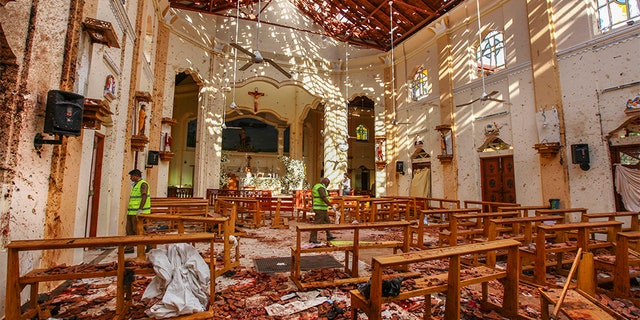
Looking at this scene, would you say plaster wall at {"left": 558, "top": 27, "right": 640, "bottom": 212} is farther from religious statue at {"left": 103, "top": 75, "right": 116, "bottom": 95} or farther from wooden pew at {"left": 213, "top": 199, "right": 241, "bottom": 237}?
religious statue at {"left": 103, "top": 75, "right": 116, "bottom": 95}

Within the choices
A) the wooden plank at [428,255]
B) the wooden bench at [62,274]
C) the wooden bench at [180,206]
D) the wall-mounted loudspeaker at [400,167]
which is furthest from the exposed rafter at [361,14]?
the wooden bench at [62,274]

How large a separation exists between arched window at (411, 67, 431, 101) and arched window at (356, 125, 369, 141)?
30.2ft

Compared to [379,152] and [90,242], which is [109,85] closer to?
[90,242]

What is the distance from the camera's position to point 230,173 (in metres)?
18.6

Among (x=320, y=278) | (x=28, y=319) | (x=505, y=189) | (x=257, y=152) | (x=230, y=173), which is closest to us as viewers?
(x=28, y=319)

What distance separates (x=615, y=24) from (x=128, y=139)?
12339mm

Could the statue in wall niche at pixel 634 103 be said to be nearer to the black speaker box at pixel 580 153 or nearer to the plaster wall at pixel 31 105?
the black speaker box at pixel 580 153

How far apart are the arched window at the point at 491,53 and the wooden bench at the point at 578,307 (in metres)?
9.22

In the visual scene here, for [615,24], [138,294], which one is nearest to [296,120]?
[615,24]

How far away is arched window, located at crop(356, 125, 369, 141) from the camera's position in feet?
75.6

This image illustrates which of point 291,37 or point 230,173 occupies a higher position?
point 291,37

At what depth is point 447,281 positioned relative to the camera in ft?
8.92

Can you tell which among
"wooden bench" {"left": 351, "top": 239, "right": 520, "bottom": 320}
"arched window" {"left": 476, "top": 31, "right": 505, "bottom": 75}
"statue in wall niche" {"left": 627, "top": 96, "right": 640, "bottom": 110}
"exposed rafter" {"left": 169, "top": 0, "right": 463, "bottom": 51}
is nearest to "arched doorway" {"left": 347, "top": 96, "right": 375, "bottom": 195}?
"exposed rafter" {"left": 169, "top": 0, "right": 463, "bottom": 51}

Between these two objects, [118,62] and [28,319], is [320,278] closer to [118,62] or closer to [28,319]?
[28,319]
